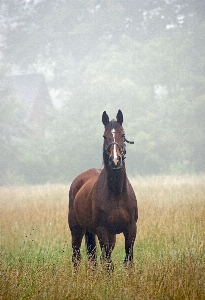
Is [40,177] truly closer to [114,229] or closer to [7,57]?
[114,229]

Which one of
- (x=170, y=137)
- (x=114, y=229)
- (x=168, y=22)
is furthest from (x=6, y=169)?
(x=168, y=22)

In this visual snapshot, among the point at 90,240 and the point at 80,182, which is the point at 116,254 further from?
the point at 80,182

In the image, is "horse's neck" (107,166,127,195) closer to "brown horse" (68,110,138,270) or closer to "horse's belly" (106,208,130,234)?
"brown horse" (68,110,138,270)

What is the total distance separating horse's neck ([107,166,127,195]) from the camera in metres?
5.83

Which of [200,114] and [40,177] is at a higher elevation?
[200,114]

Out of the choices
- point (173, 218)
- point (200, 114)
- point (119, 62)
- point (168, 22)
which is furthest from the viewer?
point (168, 22)

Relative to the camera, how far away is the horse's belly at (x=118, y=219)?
5.79 m

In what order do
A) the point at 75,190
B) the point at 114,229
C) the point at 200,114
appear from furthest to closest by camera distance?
the point at 200,114 < the point at 75,190 < the point at 114,229

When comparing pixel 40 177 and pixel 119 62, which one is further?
pixel 119 62

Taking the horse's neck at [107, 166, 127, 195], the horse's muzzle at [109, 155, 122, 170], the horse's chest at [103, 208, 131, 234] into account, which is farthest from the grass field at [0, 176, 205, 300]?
the horse's muzzle at [109, 155, 122, 170]

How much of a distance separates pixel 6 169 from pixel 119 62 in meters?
15.0

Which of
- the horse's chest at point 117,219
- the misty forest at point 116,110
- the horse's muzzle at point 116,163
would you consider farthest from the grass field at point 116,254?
the misty forest at point 116,110

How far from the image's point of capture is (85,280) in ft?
16.2

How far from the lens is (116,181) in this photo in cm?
586
